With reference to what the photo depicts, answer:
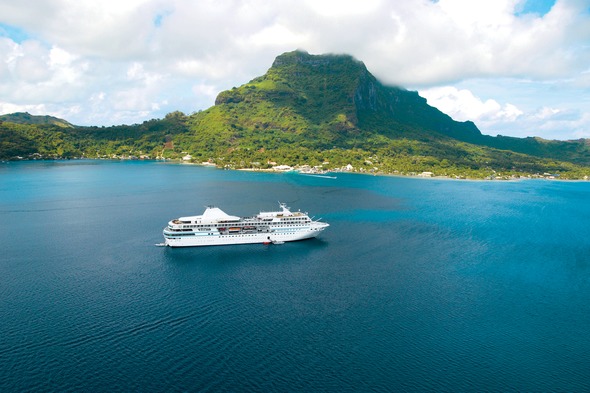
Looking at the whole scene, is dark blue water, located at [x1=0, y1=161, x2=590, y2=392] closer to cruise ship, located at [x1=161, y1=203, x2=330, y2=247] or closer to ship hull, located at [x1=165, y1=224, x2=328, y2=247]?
ship hull, located at [x1=165, y1=224, x2=328, y2=247]

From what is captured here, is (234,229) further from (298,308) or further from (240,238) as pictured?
(298,308)

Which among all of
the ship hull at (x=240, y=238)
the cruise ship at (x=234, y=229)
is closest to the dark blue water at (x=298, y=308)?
the ship hull at (x=240, y=238)

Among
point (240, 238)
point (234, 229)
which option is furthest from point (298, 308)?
point (234, 229)

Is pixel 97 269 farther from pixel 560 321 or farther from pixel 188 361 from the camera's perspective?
pixel 560 321

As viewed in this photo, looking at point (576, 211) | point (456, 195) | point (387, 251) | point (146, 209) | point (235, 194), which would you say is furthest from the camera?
point (456, 195)

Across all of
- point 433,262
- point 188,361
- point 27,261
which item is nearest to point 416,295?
point 433,262

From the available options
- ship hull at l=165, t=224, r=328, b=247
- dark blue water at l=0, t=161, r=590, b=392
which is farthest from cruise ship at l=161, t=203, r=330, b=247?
dark blue water at l=0, t=161, r=590, b=392
